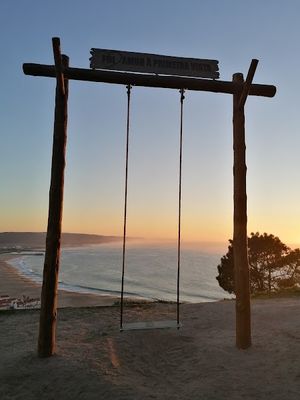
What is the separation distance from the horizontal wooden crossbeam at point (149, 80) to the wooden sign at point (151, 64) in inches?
4.3

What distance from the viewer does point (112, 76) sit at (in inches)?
276

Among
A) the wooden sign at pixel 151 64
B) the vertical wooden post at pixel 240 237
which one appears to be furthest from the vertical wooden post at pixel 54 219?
the vertical wooden post at pixel 240 237

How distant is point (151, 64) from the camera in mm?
7160

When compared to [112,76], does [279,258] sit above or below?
below

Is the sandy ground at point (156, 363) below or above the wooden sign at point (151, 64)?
below

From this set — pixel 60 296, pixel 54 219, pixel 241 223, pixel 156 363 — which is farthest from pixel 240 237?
pixel 60 296

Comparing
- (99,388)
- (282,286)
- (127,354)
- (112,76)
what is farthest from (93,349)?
(282,286)

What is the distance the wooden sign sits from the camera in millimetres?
7047

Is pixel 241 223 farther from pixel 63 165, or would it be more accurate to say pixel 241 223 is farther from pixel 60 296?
pixel 60 296

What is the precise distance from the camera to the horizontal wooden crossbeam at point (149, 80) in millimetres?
6766

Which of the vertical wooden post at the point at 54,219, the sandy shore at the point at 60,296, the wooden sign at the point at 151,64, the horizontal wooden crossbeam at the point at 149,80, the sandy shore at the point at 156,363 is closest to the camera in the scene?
the sandy shore at the point at 156,363

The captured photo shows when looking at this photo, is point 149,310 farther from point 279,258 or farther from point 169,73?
point 279,258

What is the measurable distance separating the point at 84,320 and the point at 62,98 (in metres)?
5.02

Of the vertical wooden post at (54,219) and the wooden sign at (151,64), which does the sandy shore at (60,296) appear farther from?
the wooden sign at (151,64)
